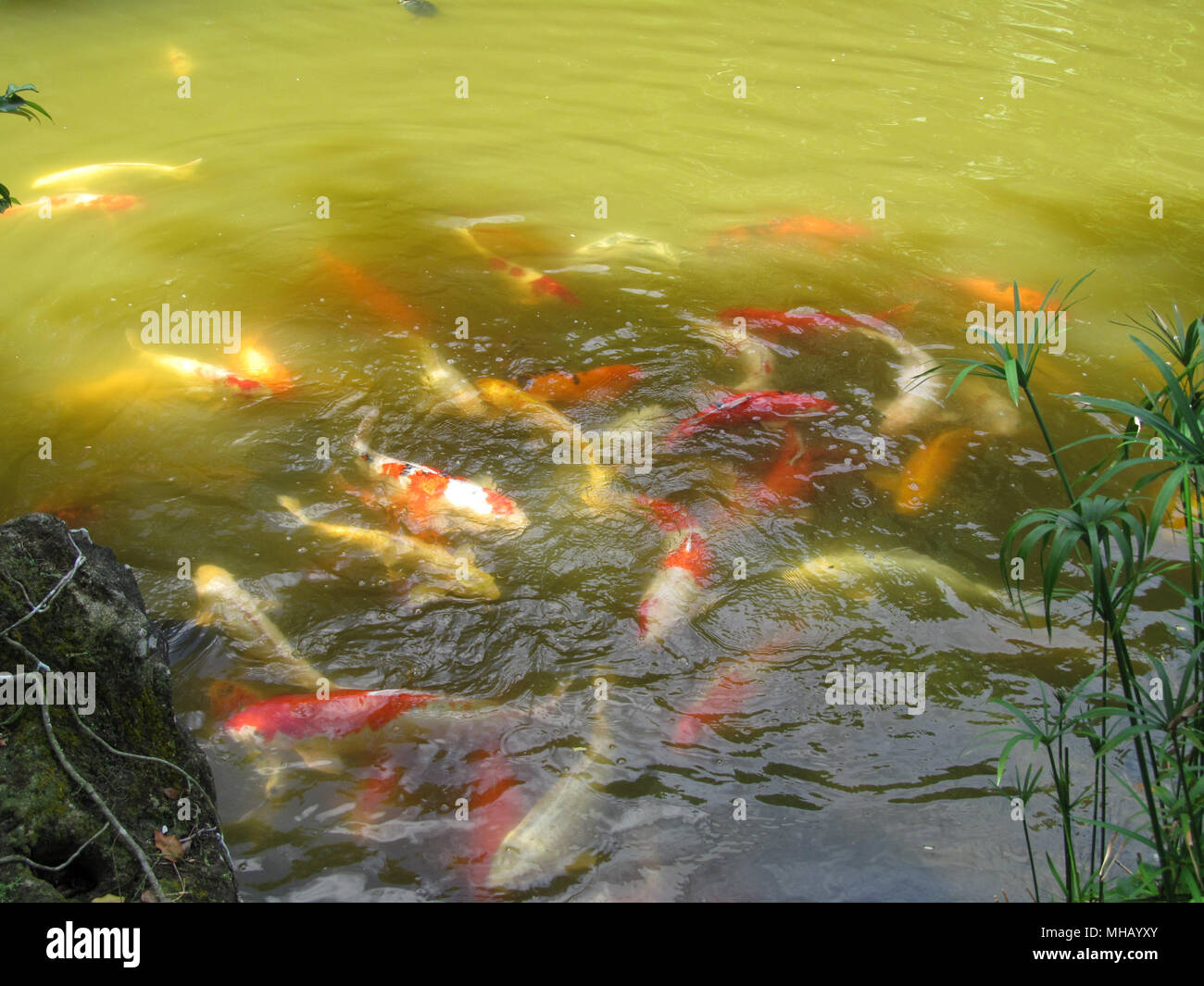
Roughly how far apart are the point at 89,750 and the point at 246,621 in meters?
1.66

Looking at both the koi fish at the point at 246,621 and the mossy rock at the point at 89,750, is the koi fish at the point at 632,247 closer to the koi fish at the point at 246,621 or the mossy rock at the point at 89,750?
the koi fish at the point at 246,621

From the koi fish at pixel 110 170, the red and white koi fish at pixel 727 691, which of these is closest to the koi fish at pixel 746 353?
the red and white koi fish at pixel 727 691

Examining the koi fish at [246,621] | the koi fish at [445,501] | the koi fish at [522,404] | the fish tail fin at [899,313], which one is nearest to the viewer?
the koi fish at [246,621]

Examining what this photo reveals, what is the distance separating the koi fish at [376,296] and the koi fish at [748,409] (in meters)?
2.24

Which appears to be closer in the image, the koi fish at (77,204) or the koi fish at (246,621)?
the koi fish at (246,621)

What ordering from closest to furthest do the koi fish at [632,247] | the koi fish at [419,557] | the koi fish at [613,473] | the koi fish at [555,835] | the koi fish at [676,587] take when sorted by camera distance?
1. the koi fish at [555,835]
2. the koi fish at [676,587]
3. the koi fish at [419,557]
4. the koi fish at [613,473]
5. the koi fish at [632,247]

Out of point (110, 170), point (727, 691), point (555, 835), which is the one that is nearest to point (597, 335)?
point (727, 691)

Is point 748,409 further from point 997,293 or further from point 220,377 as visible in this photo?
point 220,377

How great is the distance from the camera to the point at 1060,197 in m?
9.54

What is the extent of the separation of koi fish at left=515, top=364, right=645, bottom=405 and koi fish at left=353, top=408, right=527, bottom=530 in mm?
1058

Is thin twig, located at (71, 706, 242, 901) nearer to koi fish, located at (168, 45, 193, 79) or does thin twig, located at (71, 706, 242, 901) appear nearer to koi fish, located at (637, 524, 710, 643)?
koi fish, located at (637, 524, 710, 643)

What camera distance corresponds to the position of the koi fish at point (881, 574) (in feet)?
17.2
